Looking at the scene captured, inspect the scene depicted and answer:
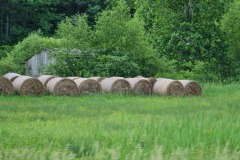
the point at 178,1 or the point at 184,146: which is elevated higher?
the point at 178,1

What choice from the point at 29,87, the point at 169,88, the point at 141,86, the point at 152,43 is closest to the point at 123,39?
the point at 152,43

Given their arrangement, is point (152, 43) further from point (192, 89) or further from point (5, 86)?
point (5, 86)

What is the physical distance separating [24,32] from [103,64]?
3736 centimetres

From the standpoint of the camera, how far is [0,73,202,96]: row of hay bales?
22031mm

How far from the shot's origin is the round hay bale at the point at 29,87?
22.0 meters

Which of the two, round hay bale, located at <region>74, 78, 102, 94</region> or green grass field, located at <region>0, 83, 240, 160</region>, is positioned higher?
round hay bale, located at <region>74, 78, 102, 94</region>

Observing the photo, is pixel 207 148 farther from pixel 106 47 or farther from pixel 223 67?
pixel 223 67

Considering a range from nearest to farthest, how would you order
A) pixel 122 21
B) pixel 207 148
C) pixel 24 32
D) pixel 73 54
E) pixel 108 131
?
pixel 207 148 → pixel 108 131 → pixel 73 54 → pixel 122 21 → pixel 24 32

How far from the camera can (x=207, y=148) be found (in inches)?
319

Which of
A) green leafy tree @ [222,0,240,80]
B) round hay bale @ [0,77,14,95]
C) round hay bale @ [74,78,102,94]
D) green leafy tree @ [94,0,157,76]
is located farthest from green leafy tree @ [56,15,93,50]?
green leafy tree @ [222,0,240,80]

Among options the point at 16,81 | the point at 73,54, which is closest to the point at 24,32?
the point at 73,54

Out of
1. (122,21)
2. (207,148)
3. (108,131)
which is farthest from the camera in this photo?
(122,21)

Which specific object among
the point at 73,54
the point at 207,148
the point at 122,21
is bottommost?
the point at 207,148

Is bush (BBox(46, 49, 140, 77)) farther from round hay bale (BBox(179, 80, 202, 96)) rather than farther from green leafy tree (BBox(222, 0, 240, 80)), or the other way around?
green leafy tree (BBox(222, 0, 240, 80))
